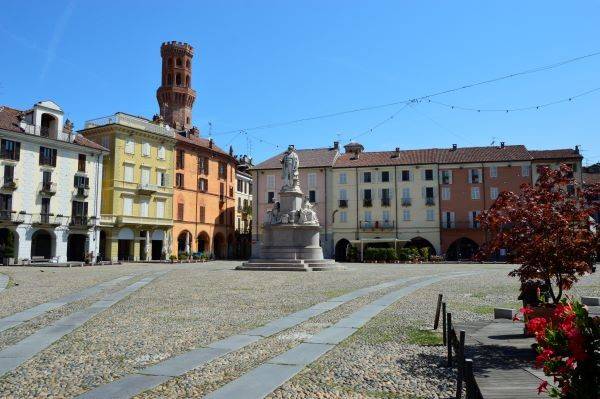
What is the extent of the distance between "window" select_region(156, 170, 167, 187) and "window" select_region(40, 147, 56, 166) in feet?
40.4

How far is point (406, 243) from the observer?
60.1 metres

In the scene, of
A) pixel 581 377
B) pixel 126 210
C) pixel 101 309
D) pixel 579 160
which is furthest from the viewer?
pixel 579 160

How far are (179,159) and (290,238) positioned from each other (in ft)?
102

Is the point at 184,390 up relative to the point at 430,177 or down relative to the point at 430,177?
down

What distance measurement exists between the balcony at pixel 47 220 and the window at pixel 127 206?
7192 mm

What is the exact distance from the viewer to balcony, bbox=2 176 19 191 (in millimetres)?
42938

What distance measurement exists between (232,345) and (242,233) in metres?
66.0

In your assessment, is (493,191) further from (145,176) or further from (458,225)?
(145,176)

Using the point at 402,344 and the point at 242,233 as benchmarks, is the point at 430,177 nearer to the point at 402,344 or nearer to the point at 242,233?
the point at 242,233

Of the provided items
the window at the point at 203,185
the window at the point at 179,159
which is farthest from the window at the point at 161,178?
the window at the point at 203,185

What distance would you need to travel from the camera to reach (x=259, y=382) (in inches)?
250

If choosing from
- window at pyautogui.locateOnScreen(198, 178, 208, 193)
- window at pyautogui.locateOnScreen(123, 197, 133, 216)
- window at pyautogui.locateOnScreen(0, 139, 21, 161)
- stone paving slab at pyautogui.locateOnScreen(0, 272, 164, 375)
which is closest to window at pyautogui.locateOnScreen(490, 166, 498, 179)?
window at pyautogui.locateOnScreen(198, 178, 208, 193)

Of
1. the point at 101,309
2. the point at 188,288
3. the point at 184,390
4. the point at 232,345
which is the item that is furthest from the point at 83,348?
the point at 188,288

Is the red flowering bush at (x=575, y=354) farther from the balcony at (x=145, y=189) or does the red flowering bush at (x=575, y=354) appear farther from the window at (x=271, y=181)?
the window at (x=271, y=181)
